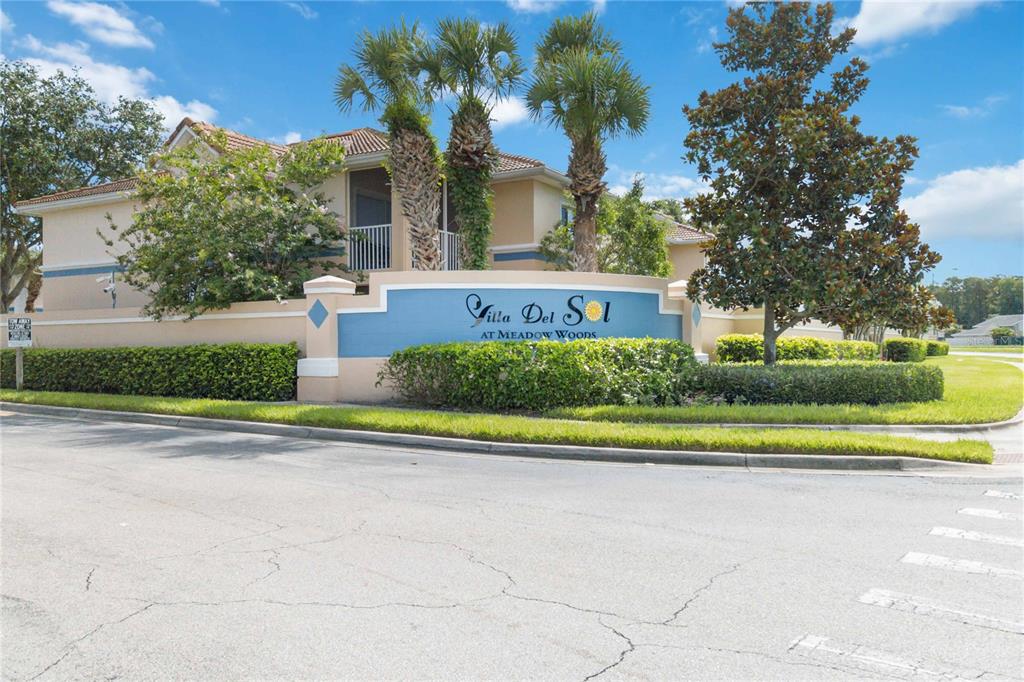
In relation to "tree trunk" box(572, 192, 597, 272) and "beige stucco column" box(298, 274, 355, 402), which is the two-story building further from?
"beige stucco column" box(298, 274, 355, 402)

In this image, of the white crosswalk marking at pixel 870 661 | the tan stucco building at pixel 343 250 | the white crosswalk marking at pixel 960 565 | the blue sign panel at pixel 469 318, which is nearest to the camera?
the white crosswalk marking at pixel 870 661

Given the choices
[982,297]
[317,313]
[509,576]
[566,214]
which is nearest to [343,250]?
[317,313]

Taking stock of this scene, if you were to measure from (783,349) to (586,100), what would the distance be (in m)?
10.8

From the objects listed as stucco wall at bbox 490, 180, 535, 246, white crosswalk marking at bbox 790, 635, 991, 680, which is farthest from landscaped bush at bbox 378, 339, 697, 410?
white crosswalk marking at bbox 790, 635, 991, 680

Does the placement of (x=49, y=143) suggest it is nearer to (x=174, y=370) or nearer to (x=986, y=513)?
(x=174, y=370)

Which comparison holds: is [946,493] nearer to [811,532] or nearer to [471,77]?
[811,532]

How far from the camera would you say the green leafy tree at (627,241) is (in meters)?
21.2

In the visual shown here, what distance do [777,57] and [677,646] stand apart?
50.2ft

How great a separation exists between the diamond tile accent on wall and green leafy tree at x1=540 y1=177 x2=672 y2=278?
7723 millimetres

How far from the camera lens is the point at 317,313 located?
1573 cm

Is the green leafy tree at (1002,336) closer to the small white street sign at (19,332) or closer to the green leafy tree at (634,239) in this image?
the green leafy tree at (634,239)

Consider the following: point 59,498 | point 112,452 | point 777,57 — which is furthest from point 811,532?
point 777,57

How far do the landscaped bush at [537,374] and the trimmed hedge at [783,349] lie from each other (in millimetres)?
6551

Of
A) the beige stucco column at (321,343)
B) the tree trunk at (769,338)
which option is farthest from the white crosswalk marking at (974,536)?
the beige stucco column at (321,343)
